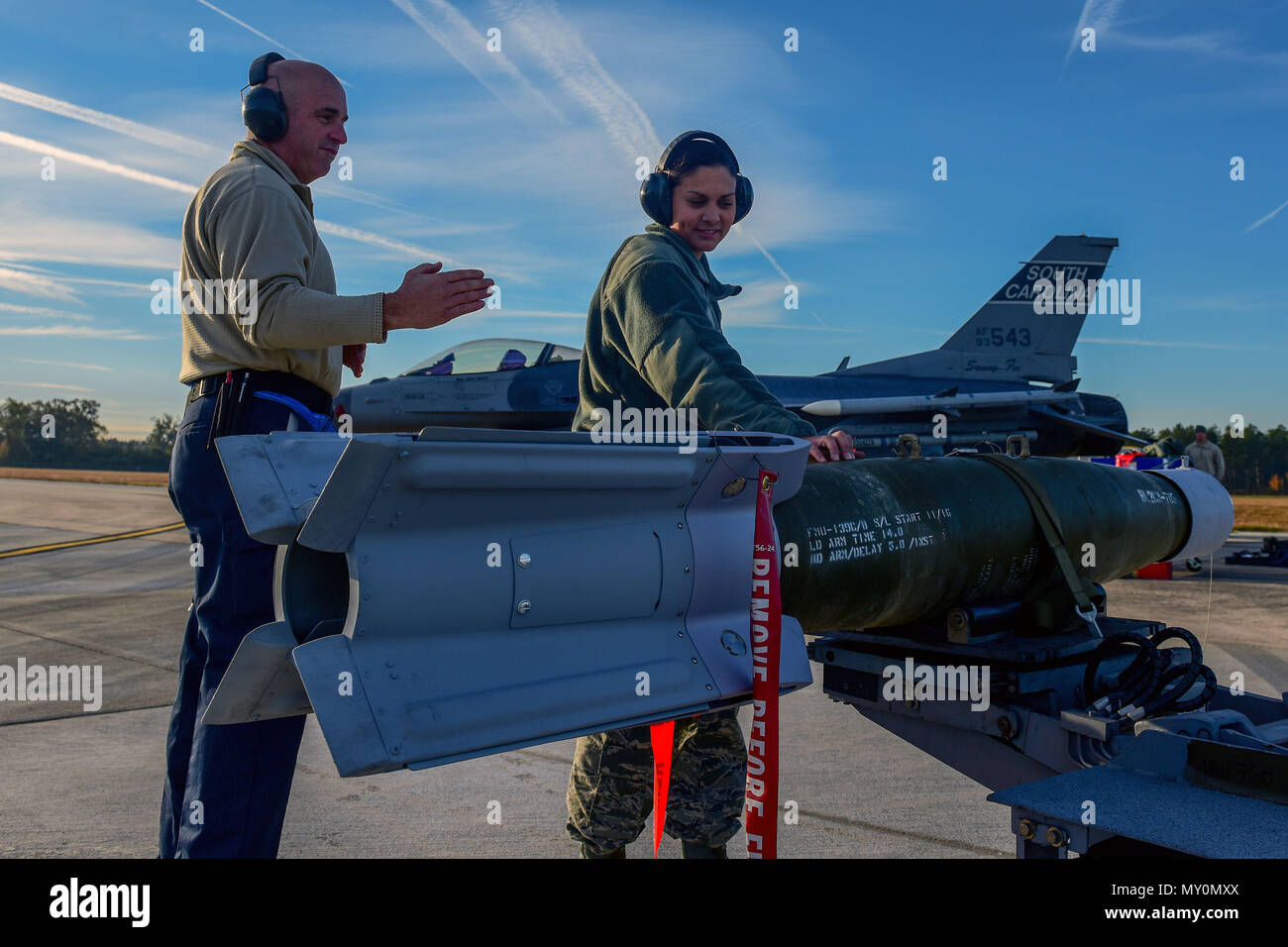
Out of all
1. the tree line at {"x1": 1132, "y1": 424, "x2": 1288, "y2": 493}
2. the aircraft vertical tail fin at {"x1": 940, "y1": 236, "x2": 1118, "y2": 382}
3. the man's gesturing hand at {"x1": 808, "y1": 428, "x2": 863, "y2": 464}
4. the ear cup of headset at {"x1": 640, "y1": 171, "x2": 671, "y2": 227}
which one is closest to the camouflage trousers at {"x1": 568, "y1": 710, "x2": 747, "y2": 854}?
the man's gesturing hand at {"x1": 808, "y1": 428, "x2": 863, "y2": 464}

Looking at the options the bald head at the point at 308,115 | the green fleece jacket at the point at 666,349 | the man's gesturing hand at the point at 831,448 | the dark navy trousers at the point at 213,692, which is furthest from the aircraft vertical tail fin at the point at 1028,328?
the dark navy trousers at the point at 213,692

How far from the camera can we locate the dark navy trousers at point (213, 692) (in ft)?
6.41

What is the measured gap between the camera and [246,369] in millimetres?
2164

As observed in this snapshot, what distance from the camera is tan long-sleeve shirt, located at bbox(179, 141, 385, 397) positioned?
2.03m

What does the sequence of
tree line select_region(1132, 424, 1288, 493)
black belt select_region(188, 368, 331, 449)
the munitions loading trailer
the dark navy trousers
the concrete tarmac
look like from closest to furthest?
the munitions loading trailer → the dark navy trousers → black belt select_region(188, 368, 331, 449) → the concrete tarmac → tree line select_region(1132, 424, 1288, 493)

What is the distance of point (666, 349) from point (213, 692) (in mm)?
1432

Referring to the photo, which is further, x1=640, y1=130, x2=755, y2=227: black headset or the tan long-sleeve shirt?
x1=640, y1=130, x2=755, y2=227: black headset

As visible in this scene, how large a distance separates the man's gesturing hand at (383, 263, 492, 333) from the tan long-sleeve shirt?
0.13 ft

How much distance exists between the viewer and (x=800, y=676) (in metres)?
2.10

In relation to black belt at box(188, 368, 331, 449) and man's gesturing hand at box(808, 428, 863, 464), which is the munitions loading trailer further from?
black belt at box(188, 368, 331, 449)

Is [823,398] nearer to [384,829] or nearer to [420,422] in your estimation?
[420,422]

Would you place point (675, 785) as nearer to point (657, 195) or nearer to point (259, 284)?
point (259, 284)

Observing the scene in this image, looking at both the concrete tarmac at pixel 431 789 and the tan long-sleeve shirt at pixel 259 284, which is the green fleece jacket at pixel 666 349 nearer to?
the tan long-sleeve shirt at pixel 259 284

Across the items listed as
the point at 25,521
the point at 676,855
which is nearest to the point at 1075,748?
the point at 676,855
